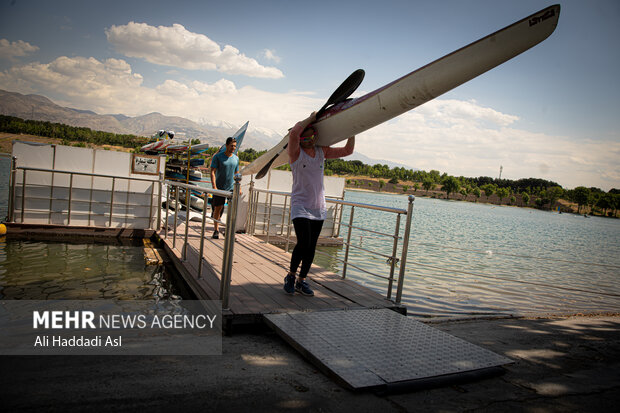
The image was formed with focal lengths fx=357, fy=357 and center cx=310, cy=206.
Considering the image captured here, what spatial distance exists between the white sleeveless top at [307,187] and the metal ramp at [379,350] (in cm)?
99

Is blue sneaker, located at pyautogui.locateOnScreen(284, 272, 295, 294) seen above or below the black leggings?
Result: below

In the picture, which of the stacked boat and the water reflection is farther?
the stacked boat

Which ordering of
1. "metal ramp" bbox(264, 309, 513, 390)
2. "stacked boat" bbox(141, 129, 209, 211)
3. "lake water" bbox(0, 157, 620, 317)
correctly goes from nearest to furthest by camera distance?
"metal ramp" bbox(264, 309, 513, 390)
"lake water" bbox(0, 157, 620, 317)
"stacked boat" bbox(141, 129, 209, 211)

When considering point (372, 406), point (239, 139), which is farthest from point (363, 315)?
point (239, 139)

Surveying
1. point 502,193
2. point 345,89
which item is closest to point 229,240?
point 345,89

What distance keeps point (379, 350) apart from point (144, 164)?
7.44 metres

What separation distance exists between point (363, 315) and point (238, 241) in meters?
4.01

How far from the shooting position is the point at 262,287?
13.5 ft

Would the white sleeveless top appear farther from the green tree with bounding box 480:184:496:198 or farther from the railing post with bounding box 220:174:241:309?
the green tree with bounding box 480:184:496:198

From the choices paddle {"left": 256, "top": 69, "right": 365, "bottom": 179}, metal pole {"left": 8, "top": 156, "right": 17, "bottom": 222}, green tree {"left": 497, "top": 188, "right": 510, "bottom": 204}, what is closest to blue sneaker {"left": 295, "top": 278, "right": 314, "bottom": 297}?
paddle {"left": 256, "top": 69, "right": 365, "bottom": 179}

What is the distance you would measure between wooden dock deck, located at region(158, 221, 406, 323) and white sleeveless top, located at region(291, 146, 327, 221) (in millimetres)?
917

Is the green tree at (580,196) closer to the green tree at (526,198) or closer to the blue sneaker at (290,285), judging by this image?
the green tree at (526,198)

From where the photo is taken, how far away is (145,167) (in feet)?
27.5

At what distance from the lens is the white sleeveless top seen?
3.57 meters
